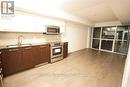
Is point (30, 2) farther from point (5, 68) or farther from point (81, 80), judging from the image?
point (81, 80)

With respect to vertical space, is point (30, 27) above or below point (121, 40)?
above

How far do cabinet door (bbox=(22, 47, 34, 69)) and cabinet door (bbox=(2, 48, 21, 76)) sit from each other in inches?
5.2

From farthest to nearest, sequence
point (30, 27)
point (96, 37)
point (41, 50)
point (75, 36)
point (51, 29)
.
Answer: point (96, 37), point (75, 36), point (51, 29), point (41, 50), point (30, 27)

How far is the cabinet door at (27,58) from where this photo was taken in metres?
2.81

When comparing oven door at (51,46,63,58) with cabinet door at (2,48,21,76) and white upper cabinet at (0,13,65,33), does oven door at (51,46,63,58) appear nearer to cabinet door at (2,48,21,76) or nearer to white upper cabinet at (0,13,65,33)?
white upper cabinet at (0,13,65,33)

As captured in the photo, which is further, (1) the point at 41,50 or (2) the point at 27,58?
(1) the point at 41,50

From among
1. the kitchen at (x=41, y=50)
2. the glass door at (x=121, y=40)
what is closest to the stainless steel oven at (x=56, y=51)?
the kitchen at (x=41, y=50)

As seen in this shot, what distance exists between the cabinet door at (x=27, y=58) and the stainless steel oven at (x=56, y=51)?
0.98 meters

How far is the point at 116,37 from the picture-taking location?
6117mm

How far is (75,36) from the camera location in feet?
20.1

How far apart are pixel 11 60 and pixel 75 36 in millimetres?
4470

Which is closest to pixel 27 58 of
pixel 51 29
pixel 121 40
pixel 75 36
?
pixel 51 29

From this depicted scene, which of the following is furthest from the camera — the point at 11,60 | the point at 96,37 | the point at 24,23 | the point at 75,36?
the point at 96,37

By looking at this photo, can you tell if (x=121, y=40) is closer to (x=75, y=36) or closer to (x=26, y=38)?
(x=75, y=36)
